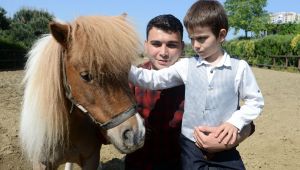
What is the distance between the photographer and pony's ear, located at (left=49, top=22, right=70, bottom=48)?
241cm

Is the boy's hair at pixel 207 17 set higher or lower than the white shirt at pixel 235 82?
higher

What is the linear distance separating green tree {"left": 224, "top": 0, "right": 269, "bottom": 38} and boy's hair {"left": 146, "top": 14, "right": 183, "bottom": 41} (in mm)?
58277

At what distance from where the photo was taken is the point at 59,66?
2.59 meters

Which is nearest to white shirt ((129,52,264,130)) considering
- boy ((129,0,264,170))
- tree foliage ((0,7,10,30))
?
boy ((129,0,264,170))

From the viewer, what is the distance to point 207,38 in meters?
2.40

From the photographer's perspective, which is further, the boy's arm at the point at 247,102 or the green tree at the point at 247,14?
the green tree at the point at 247,14

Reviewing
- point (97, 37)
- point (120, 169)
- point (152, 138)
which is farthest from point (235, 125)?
point (120, 169)

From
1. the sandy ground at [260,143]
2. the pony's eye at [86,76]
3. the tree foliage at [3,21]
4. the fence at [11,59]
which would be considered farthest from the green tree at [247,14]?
the pony's eye at [86,76]

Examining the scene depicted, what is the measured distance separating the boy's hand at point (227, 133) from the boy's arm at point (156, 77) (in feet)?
1.48

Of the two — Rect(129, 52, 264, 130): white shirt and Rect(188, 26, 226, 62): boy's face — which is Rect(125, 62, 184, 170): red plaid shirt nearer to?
Rect(129, 52, 264, 130): white shirt

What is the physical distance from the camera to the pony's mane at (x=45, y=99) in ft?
8.59

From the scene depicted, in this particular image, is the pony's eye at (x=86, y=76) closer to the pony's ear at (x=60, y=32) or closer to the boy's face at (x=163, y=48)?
the pony's ear at (x=60, y=32)

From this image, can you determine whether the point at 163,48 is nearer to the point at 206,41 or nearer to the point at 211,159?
the point at 206,41

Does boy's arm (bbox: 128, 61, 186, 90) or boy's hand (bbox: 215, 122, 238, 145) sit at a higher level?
boy's arm (bbox: 128, 61, 186, 90)
